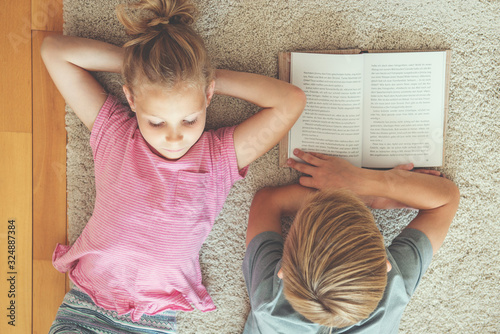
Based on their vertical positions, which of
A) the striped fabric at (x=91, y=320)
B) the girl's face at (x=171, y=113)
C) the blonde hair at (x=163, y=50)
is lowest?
the striped fabric at (x=91, y=320)

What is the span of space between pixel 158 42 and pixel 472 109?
2.52ft

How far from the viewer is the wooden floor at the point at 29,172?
2.88ft

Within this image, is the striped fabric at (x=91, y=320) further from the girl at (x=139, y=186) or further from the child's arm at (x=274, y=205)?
the child's arm at (x=274, y=205)

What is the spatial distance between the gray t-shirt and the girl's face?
0.94 feet

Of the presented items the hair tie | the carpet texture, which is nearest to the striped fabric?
the carpet texture

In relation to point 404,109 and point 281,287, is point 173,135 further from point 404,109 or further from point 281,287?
point 404,109

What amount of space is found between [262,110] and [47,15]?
583 mm

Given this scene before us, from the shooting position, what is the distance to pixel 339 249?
551 millimetres

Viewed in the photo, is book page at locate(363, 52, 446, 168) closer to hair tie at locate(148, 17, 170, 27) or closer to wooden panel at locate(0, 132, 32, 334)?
hair tie at locate(148, 17, 170, 27)

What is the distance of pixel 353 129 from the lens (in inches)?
34.8

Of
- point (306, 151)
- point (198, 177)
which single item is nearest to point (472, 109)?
point (306, 151)

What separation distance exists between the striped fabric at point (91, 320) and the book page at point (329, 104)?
55 cm

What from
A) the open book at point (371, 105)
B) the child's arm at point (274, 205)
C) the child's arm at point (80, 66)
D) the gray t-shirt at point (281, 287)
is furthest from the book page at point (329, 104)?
the child's arm at point (80, 66)

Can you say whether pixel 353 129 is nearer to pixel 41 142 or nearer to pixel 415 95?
pixel 415 95
